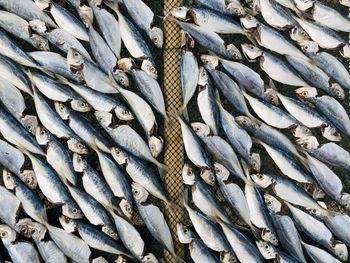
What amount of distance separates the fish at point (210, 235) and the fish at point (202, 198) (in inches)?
1.3

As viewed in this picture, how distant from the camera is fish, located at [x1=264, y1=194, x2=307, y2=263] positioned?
206cm

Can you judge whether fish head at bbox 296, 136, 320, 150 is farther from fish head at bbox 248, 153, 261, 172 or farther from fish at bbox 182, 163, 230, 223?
fish at bbox 182, 163, 230, 223

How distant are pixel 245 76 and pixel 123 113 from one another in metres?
0.49

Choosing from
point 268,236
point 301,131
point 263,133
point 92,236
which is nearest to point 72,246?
point 92,236

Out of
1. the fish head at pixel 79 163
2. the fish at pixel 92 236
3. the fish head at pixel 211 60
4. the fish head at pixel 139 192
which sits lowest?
the fish at pixel 92 236

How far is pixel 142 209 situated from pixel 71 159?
0.33 meters

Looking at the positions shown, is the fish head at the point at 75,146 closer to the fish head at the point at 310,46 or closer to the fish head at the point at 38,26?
the fish head at the point at 38,26

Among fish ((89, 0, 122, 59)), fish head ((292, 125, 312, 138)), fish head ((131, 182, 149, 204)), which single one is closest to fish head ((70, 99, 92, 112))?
fish ((89, 0, 122, 59))

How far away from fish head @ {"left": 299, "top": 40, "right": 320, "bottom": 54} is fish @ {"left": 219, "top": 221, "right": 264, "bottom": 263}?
75 centimetres

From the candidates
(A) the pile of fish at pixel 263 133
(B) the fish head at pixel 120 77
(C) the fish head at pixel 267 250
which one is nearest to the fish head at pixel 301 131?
(A) the pile of fish at pixel 263 133

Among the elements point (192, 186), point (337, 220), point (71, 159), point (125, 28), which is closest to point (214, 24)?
point (125, 28)

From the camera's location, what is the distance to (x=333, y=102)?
2092mm

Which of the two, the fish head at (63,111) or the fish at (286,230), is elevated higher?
the fish at (286,230)

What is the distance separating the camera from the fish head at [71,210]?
2018 millimetres
